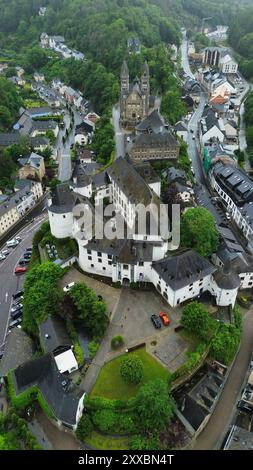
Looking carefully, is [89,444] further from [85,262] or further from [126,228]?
[126,228]

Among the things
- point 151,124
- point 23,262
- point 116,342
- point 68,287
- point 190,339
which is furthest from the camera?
point 151,124

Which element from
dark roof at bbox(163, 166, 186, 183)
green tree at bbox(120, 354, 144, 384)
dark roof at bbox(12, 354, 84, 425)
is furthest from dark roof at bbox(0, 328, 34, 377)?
dark roof at bbox(163, 166, 186, 183)

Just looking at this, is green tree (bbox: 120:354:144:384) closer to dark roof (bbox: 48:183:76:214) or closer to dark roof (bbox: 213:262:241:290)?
dark roof (bbox: 213:262:241:290)

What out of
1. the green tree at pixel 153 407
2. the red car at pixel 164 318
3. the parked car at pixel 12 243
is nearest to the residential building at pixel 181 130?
the parked car at pixel 12 243

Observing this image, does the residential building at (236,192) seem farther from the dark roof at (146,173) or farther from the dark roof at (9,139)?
the dark roof at (9,139)

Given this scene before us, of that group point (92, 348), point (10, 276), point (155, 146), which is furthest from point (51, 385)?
point (155, 146)

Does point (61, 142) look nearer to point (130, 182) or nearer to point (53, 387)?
point (130, 182)

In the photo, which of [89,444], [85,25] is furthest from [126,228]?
[85,25]
